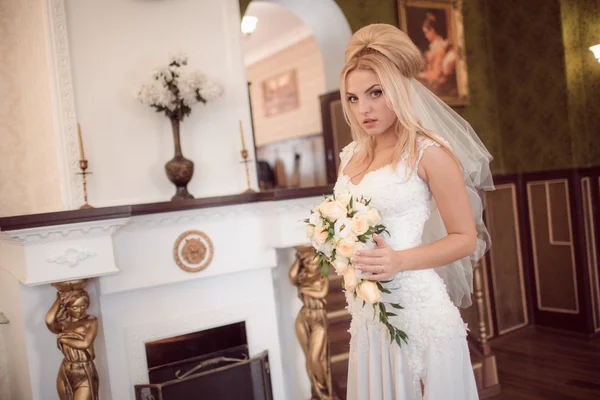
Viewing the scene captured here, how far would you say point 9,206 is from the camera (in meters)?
3.33

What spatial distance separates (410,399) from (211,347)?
1771mm

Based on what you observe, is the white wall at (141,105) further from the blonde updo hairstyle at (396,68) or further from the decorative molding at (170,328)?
the blonde updo hairstyle at (396,68)

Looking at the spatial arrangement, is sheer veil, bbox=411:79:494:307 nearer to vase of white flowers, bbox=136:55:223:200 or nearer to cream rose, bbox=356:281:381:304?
cream rose, bbox=356:281:381:304

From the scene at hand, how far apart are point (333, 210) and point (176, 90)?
6.02 feet

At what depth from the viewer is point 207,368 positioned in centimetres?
316

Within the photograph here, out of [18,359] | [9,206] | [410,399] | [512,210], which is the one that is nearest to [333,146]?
[512,210]

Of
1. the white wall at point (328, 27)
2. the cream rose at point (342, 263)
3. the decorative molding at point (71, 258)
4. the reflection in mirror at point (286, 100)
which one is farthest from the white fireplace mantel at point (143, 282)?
the reflection in mirror at point (286, 100)

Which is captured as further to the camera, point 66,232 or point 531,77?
point 531,77

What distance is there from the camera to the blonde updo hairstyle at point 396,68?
5.70 ft

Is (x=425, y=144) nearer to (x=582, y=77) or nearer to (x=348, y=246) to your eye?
(x=348, y=246)

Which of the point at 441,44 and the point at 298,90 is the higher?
the point at 298,90

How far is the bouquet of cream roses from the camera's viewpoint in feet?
5.18

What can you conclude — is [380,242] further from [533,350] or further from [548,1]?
[548,1]

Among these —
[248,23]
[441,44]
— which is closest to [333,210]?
[441,44]
